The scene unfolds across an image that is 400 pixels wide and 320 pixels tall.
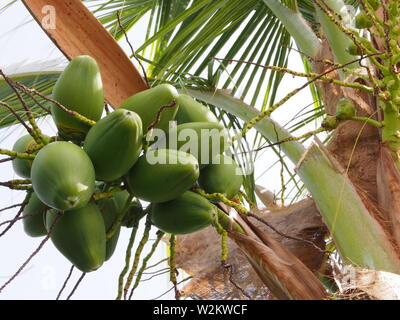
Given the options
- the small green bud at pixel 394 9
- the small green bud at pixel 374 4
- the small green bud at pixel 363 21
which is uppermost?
the small green bud at pixel 374 4

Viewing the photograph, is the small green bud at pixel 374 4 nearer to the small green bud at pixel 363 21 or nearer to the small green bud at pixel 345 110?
the small green bud at pixel 363 21

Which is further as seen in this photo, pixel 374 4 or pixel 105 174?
pixel 374 4

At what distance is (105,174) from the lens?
1.00 m

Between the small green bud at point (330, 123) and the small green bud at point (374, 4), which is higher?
the small green bud at point (374, 4)

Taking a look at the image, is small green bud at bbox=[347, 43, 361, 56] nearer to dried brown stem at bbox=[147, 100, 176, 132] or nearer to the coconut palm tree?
the coconut palm tree

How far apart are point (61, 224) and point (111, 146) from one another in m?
0.15

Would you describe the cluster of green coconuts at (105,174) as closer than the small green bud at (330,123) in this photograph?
Yes

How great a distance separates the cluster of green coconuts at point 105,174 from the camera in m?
0.94

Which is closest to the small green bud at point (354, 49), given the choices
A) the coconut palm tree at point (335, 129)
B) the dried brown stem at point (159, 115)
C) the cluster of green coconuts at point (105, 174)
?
the coconut palm tree at point (335, 129)

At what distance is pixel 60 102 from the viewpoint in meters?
1.06

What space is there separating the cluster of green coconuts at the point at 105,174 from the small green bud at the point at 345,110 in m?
0.48

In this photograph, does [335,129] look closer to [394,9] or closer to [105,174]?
[394,9]

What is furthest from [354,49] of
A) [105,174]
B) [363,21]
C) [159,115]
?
[105,174]

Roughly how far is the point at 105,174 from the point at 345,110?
76cm
